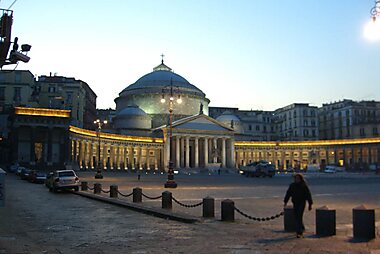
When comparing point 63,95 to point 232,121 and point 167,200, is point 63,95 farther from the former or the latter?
point 167,200

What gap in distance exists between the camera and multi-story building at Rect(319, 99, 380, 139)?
13262 cm

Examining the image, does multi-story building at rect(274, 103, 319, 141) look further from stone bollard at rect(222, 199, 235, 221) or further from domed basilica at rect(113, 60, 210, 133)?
stone bollard at rect(222, 199, 235, 221)

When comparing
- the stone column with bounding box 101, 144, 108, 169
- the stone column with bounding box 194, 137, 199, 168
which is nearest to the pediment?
the stone column with bounding box 194, 137, 199, 168

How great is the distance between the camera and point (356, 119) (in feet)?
438

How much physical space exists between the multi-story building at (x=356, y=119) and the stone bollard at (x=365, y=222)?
12935cm

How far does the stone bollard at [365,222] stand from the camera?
1163 cm

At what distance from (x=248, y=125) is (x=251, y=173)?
87.5 m

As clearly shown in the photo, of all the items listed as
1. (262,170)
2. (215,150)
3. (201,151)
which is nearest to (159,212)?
(262,170)

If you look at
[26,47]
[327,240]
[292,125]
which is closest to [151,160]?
[292,125]

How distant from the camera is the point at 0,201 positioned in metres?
10.8

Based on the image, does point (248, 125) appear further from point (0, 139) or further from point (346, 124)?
point (0, 139)

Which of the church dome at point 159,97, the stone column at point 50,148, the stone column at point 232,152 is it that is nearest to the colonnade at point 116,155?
the stone column at point 50,148

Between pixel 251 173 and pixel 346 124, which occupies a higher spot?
pixel 346 124

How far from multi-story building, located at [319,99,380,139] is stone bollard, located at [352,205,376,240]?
5093 inches
